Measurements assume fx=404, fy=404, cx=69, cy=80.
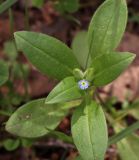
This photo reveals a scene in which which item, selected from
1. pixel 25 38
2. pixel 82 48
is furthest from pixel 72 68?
pixel 82 48

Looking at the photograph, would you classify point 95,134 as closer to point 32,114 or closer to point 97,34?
point 32,114

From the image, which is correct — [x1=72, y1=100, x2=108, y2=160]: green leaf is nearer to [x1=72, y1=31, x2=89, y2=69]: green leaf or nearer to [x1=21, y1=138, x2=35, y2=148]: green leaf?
[x1=21, y1=138, x2=35, y2=148]: green leaf

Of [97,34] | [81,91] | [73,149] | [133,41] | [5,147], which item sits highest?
[97,34]

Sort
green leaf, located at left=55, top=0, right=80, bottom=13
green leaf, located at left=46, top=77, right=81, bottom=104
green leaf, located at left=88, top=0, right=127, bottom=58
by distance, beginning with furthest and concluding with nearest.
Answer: green leaf, located at left=55, top=0, right=80, bottom=13
green leaf, located at left=88, top=0, right=127, bottom=58
green leaf, located at left=46, top=77, right=81, bottom=104

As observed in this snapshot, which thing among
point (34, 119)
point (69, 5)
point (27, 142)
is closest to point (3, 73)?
point (34, 119)

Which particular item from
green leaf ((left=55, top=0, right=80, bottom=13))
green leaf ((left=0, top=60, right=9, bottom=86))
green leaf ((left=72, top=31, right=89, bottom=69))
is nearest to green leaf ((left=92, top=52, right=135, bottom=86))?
green leaf ((left=0, top=60, right=9, bottom=86))

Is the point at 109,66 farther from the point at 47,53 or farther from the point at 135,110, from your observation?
the point at 135,110
